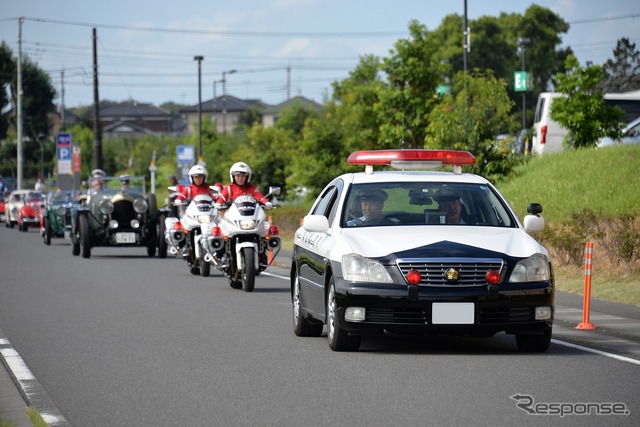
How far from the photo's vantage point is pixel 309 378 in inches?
411

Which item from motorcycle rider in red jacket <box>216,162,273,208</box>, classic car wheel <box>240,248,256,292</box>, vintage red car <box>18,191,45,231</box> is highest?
Result: motorcycle rider in red jacket <box>216,162,273,208</box>

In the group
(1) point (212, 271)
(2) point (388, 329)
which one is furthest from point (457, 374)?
(1) point (212, 271)

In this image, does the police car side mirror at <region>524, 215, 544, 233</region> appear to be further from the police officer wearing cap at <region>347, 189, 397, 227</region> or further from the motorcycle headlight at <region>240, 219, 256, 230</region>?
the motorcycle headlight at <region>240, 219, 256, 230</region>

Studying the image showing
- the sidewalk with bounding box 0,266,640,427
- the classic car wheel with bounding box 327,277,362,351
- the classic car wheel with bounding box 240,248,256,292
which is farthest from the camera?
the classic car wheel with bounding box 240,248,256,292

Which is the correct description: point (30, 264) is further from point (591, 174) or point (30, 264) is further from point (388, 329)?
point (388, 329)

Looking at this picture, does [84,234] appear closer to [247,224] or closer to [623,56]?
[247,224]

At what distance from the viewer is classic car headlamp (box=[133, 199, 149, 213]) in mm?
29469

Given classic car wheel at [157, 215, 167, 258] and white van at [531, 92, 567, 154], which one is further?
white van at [531, 92, 567, 154]

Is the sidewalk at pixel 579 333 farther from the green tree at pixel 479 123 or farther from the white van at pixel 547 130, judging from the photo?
the white van at pixel 547 130

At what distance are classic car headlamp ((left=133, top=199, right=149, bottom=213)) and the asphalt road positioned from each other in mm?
11889

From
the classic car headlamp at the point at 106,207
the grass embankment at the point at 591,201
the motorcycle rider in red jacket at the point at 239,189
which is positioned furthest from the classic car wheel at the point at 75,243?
the motorcycle rider in red jacket at the point at 239,189

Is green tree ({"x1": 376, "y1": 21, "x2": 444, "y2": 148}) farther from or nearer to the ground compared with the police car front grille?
farther from the ground

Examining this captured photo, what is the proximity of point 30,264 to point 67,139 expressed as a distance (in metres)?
37.9

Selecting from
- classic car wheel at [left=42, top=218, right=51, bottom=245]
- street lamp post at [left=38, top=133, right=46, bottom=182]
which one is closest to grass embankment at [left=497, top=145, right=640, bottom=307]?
classic car wheel at [left=42, top=218, right=51, bottom=245]
